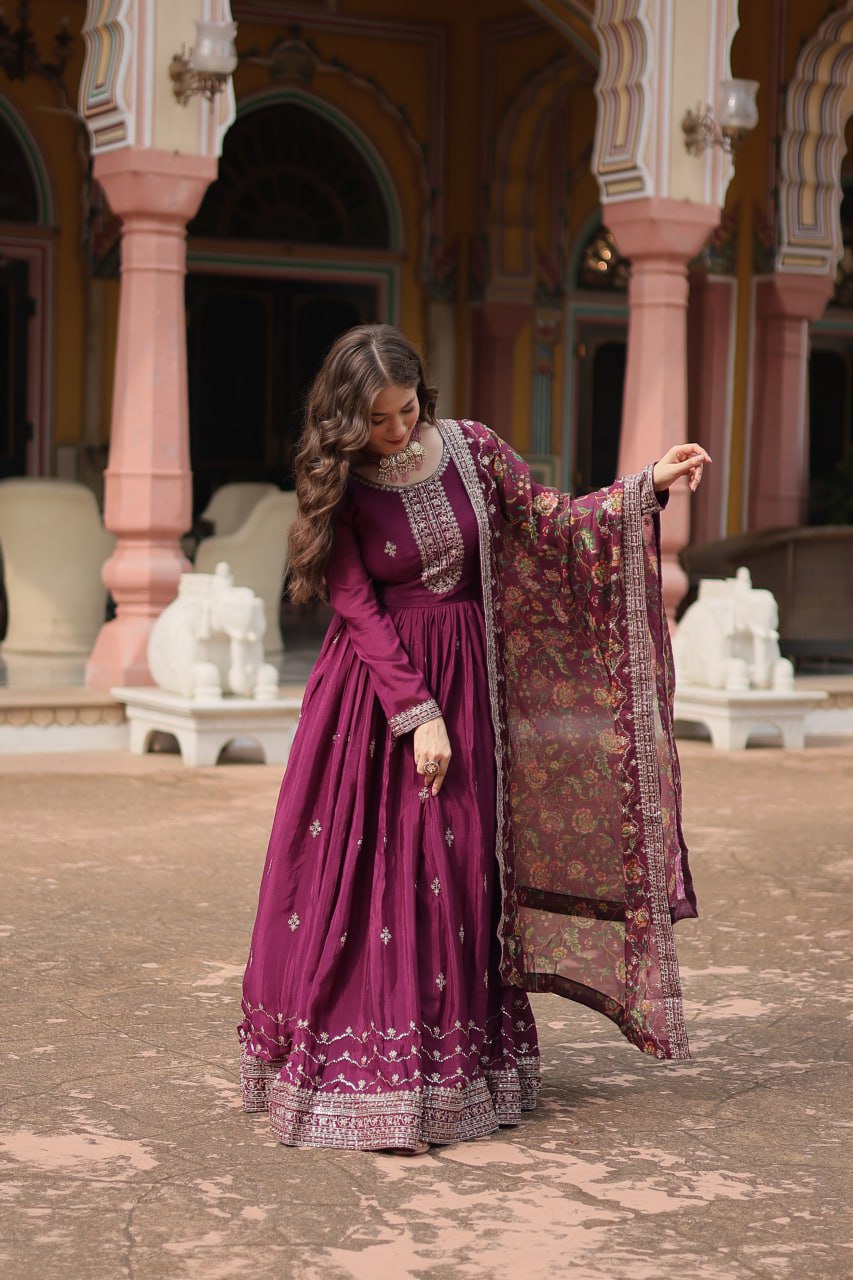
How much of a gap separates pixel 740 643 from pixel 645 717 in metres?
5.14

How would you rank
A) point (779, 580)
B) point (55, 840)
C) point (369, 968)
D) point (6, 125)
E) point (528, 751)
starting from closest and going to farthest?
point (369, 968) < point (528, 751) < point (55, 840) < point (779, 580) < point (6, 125)

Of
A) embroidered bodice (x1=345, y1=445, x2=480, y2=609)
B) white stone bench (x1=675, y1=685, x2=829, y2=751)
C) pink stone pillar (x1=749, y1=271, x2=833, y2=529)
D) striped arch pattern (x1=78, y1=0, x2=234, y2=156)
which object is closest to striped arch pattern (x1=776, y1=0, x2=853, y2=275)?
pink stone pillar (x1=749, y1=271, x2=833, y2=529)

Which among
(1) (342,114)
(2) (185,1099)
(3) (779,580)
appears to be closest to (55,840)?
(2) (185,1099)

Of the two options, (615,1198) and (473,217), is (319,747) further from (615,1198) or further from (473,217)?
(473,217)

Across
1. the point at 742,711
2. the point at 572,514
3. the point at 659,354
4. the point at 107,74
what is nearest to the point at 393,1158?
the point at 572,514

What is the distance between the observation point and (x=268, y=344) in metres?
12.7

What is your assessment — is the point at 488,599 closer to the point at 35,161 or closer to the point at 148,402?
the point at 148,402

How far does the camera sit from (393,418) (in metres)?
3.45

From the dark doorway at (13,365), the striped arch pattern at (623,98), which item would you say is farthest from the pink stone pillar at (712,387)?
the dark doorway at (13,365)

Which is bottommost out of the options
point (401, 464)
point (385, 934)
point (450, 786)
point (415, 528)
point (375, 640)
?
point (385, 934)

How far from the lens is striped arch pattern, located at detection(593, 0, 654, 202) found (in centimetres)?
881

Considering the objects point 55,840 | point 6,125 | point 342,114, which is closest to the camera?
point 55,840

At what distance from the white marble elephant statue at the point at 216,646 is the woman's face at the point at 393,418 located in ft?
14.3

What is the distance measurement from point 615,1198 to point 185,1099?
85 cm
